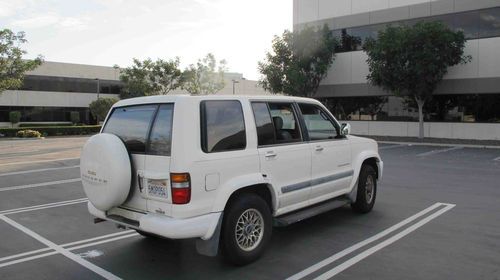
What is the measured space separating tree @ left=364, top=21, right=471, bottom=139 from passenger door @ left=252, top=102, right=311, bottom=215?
17950 mm

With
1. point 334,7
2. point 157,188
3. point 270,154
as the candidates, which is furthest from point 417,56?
point 157,188

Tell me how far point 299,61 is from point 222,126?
Result: 74.1ft

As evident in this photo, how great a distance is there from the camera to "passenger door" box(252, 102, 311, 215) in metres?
5.27

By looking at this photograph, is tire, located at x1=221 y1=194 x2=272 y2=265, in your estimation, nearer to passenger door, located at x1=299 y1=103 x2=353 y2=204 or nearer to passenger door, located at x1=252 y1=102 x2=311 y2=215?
passenger door, located at x1=252 y1=102 x2=311 y2=215

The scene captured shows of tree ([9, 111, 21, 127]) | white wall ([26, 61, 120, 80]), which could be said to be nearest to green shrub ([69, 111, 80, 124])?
white wall ([26, 61, 120, 80])

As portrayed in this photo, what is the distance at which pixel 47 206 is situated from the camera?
8.20 meters

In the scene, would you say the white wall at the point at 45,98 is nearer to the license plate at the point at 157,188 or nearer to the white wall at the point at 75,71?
the white wall at the point at 75,71

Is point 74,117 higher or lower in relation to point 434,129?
higher

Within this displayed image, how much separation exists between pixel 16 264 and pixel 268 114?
338 cm

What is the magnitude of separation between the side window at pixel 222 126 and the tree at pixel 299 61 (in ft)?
71.1

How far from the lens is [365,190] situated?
23.4 ft

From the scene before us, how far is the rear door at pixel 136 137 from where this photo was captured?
4.75 meters

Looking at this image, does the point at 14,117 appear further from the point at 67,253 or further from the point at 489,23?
the point at 67,253

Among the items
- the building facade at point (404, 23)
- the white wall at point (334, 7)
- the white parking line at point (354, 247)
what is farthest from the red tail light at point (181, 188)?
the white wall at point (334, 7)
